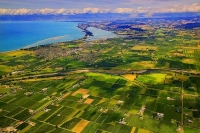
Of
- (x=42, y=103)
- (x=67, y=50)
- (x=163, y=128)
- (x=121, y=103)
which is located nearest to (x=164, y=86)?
(x=121, y=103)

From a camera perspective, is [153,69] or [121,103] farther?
[153,69]

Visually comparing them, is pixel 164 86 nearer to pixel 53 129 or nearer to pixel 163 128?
pixel 163 128

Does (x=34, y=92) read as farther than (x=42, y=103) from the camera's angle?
Yes

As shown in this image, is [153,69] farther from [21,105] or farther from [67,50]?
[67,50]

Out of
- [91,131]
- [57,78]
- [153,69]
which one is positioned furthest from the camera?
[153,69]

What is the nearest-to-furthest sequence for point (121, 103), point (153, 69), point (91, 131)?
point (91, 131) < point (121, 103) < point (153, 69)

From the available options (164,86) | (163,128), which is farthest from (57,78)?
(163,128)
